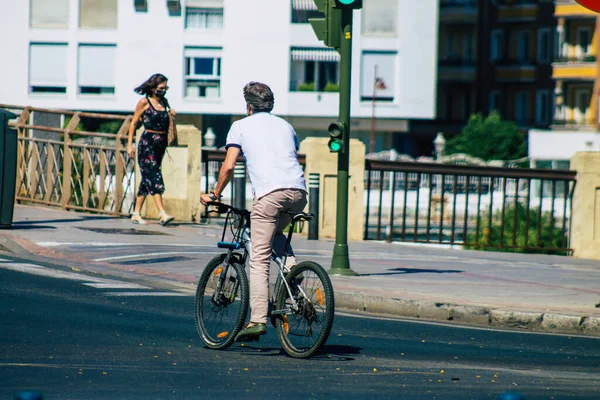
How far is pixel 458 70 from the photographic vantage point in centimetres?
6919

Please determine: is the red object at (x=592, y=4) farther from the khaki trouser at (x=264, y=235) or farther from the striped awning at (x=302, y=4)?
the striped awning at (x=302, y=4)

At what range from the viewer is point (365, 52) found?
178 feet

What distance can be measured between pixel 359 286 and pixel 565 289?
6.89 feet

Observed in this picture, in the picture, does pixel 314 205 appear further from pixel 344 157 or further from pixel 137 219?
pixel 344 157

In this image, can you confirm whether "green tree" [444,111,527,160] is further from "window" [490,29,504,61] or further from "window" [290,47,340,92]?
"window" [490,29,504,61]

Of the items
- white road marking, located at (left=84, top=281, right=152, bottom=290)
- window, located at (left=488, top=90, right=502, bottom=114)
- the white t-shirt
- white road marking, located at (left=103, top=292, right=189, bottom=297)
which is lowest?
white road marking, located at (left=103, top=292, right=189, bottom=297)

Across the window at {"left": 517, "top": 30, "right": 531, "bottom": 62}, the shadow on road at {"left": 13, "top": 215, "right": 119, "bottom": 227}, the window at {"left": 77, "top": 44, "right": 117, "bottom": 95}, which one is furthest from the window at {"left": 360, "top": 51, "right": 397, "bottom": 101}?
the shadow on road at {"left": 13, "top": 215, "right": 119, "bottom": 227}

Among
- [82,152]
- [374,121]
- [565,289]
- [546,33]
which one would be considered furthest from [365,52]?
[565,289]

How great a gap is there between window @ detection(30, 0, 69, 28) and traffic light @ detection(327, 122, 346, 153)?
140ft

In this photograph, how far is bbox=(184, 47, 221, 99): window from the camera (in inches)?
2106

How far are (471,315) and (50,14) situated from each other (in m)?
45.2

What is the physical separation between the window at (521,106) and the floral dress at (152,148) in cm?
5487

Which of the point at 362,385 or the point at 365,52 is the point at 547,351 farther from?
the point at 365,52

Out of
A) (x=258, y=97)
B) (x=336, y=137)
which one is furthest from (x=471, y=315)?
(x=258, y=97)
